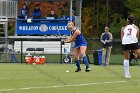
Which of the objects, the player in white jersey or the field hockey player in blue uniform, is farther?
the field hockey player in blue uniform

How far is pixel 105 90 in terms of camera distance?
13.9 m

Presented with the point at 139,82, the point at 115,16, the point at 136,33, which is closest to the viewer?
the point at 139,82

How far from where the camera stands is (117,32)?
62750 mm

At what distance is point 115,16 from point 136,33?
49.9 meters

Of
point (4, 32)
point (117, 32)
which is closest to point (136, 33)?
point (4, 32)

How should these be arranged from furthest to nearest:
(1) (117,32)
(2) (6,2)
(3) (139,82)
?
1. (1) (117,32)
2. (2) (6,2)
3. (3) (139,82)

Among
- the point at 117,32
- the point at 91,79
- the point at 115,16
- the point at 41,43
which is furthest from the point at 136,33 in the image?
the point at 115,16

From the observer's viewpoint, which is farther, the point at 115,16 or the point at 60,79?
the point at 115,16

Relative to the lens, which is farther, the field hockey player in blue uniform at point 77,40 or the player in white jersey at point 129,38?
the field hockey player in blue uniform at point 77,40

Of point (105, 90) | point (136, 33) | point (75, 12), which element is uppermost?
point (75, 12)

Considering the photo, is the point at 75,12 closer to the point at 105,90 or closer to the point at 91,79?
the point at 91,79

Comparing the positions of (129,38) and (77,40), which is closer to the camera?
(129,38)

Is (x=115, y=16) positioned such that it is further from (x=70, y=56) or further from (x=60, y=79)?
(x=60, y=79)

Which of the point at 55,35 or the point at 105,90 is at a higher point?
the point at 55,35
